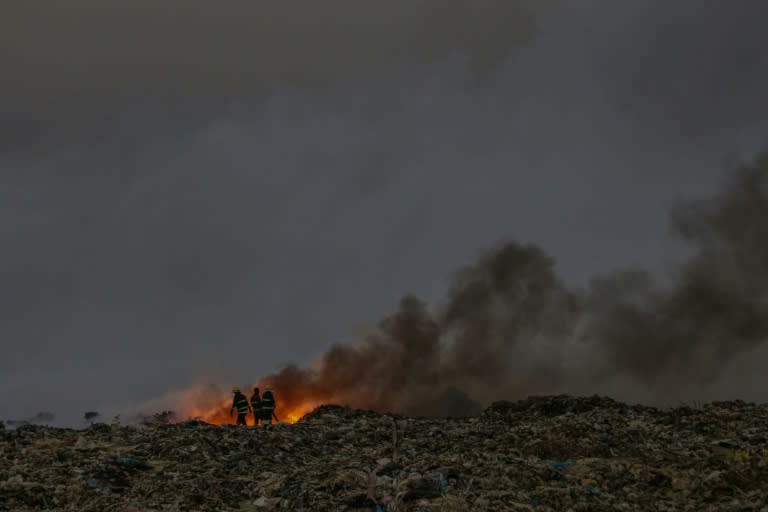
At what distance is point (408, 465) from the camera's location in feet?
52.9

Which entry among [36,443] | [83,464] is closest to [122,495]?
[83,464]

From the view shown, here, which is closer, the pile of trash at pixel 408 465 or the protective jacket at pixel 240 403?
the pile of trash at pixel 408 465

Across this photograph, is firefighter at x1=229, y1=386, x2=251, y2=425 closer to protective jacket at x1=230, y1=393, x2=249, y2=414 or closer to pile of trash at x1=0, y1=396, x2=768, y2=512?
protective jacket at x1=230, y1=393, x2=249, y2=414

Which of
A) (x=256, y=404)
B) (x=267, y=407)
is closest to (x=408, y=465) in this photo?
(x=267, y=407)

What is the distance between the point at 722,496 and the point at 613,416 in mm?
7560

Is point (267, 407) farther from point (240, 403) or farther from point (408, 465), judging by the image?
point (408, 465)

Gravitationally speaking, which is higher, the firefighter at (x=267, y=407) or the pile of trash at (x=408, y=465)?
the firefighter at (x=267, y=407)

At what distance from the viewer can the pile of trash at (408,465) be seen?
45.3 feet

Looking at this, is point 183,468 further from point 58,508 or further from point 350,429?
point 350,429

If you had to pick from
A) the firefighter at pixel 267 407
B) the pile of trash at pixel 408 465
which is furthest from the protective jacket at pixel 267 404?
the pile of trash at pixel 408 465

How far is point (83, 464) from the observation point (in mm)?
16906

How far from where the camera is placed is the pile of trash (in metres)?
13.8

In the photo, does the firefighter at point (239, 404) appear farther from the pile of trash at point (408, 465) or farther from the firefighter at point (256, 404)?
the pile of trash at point (408, 465)

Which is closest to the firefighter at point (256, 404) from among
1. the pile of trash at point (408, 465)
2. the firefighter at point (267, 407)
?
the firefighter at point (267, 407)
